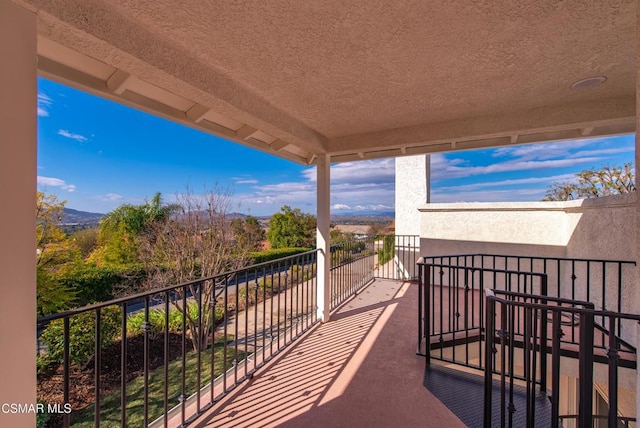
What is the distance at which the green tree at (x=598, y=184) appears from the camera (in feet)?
20.8

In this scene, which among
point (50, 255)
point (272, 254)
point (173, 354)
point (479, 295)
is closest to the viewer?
point (479, 295)

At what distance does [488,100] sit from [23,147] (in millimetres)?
3269

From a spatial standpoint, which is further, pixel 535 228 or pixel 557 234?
pixel 535 228

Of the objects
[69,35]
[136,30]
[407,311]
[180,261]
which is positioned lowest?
[407,311]

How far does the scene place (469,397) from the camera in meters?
2.30

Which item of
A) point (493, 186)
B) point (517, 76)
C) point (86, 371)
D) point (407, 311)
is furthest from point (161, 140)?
point (493, 186)

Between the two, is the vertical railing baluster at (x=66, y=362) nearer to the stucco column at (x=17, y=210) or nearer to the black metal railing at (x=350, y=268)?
the stucco column at (x=17, y=210)

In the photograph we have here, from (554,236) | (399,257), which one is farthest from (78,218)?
(554,236)

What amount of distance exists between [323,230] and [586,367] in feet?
9.80

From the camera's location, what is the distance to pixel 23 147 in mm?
1120

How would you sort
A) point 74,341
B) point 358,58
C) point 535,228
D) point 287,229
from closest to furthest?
point 358,58 < point 74,341 < point 535,228 < point 287,229

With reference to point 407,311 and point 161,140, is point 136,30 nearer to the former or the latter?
point 407,311

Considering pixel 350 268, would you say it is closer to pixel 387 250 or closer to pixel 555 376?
pixel 387 250

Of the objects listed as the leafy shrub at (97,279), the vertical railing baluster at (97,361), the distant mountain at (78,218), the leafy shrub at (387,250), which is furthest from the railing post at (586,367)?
the distant mountain at (78,218)
